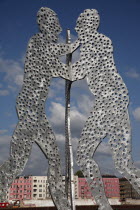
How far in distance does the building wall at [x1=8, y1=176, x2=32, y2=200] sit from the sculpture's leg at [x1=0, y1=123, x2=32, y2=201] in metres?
41.2

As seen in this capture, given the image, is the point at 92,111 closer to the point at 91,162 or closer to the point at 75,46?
the point at 91,162

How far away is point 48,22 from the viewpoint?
10023mm

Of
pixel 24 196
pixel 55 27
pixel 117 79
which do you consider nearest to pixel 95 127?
pixel 117 79

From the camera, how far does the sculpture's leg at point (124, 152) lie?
8.51m

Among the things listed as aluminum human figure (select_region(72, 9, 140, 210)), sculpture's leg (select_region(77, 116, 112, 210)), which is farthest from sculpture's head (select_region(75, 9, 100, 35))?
sculpture's leg (select_region(77, 116, 112, 210))

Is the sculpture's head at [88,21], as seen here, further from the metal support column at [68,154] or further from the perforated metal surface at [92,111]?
the metal support column at [68,154]

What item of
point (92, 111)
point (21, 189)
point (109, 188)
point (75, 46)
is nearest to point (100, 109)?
point (92, 111)

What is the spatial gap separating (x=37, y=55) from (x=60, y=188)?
13.8ft

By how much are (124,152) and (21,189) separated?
4451 cm

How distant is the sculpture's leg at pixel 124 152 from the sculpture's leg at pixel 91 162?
18.7 inches

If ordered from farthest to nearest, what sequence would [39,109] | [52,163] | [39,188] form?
Result: [39,188]
[39,109]
[52,163]

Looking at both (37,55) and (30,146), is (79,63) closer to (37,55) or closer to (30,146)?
(37,55)

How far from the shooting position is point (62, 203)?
8414 millimetres

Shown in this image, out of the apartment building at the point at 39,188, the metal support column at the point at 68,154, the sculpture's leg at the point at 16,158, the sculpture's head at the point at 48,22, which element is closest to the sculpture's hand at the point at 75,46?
the metal support column at the point at 68,154
